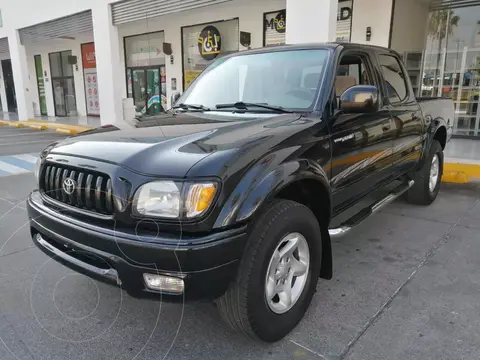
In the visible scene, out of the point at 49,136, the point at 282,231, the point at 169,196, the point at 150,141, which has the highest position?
the point at 150,141

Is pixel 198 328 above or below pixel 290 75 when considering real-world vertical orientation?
below

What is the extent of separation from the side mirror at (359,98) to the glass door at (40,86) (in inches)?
872

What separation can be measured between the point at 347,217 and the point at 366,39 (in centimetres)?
755

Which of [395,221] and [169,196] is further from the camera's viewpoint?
[395,221]

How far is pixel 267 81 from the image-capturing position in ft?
10.9

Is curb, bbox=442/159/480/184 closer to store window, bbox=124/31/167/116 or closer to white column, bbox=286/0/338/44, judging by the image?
white column, bbox=286/0/338/44

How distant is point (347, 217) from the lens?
136 inches

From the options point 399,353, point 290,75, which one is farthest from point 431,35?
point 399,353

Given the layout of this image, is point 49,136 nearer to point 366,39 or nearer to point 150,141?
point 366,39

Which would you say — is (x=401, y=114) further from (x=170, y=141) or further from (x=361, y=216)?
(x=170, y=141)

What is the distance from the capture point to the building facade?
9.50m

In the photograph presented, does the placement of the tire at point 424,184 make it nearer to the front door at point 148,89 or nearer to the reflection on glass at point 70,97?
the front door at point 148,89

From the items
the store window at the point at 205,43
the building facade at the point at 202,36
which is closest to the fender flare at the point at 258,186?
the building facade at the point at 202,36

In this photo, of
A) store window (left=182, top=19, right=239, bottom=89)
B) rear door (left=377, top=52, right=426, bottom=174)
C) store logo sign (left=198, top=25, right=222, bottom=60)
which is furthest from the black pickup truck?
store logo sign (left=198, top=25, right=222, bottom=60)
